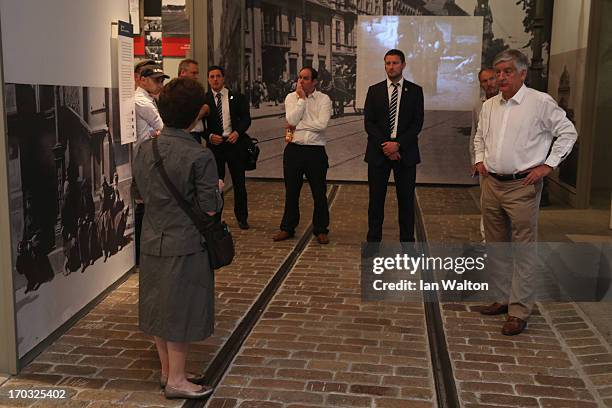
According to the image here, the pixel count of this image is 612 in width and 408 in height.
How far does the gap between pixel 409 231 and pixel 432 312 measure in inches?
67.5

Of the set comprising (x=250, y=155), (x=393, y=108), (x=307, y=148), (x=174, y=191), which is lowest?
(x=250, y=155)

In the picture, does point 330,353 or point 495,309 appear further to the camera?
point 495,309

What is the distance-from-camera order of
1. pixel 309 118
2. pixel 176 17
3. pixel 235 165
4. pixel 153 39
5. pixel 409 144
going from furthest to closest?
1. pixel 176 17
2. pixel 153 39
3. pixel 235 165
4. pixel 309 118
5. pixel 409 144

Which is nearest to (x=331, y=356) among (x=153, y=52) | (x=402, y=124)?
(x=402, y=124)

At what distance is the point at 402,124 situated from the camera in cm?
687

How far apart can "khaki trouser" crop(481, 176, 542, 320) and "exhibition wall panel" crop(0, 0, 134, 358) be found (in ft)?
10.1

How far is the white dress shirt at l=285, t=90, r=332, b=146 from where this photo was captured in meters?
7.53

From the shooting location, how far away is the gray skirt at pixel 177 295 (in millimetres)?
3613

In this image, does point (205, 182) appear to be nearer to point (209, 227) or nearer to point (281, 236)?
point (209, 227)

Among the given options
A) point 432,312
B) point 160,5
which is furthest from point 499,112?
point 160,5

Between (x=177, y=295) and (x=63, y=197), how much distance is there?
156 cm

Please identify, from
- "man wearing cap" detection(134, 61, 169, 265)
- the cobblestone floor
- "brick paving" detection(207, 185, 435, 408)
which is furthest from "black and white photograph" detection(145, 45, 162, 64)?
"brick paving" detection(207, 185, 435, 408)

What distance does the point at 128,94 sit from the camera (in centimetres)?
580

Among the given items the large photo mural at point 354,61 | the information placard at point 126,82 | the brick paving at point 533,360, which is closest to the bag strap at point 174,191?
the brick paving at point 533,360
